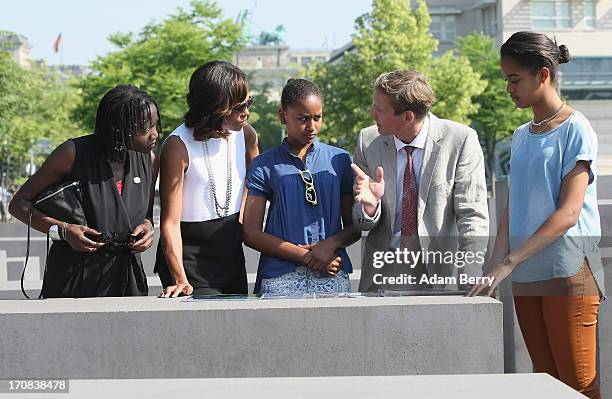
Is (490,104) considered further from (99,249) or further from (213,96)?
(99,249)

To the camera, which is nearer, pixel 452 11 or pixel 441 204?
pixel 441 204

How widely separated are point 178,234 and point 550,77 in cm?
167

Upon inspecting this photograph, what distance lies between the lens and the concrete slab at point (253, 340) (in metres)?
3.88

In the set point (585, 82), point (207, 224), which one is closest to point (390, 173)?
point (207, 224)

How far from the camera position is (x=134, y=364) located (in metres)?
3.90

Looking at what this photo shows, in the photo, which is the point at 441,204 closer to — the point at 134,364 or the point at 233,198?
the point at 233,198

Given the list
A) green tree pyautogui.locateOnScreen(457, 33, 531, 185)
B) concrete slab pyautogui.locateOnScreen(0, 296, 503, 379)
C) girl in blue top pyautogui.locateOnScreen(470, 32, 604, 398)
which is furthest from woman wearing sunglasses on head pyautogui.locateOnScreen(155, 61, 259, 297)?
green tree pyautogui.locateOnScreen(457, 33, 531, 185)

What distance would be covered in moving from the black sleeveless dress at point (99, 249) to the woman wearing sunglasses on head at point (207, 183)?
6.5 inches

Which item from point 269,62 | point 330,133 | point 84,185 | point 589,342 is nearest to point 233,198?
point 84,185

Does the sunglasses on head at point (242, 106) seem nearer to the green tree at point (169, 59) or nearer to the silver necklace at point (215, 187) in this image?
the silver necklace at point (215, 187)

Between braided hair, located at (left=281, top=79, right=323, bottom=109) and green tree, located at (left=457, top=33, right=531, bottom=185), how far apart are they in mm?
45415

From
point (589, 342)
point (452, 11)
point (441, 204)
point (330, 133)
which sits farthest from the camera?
point (452, 11)

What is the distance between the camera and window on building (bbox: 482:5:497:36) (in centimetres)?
7138

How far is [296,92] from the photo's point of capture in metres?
4.38
